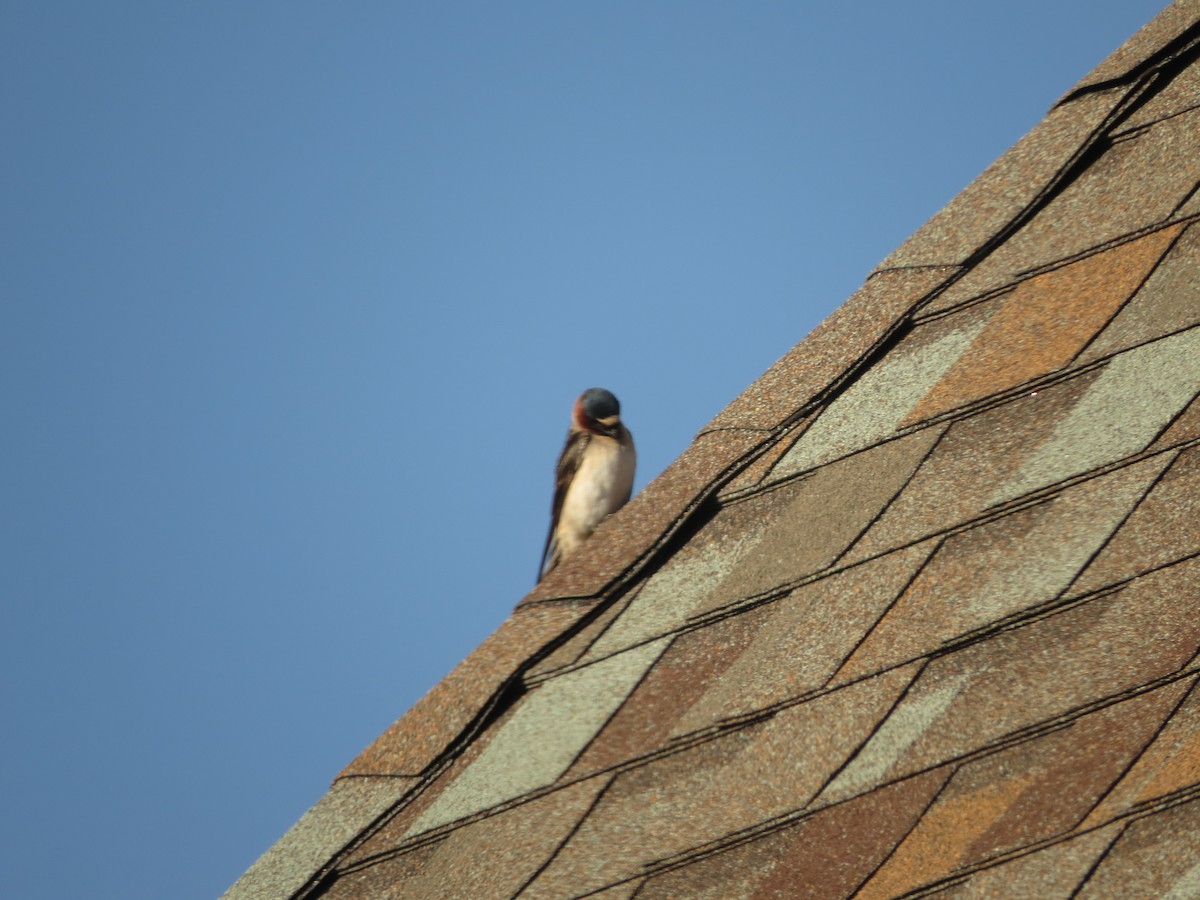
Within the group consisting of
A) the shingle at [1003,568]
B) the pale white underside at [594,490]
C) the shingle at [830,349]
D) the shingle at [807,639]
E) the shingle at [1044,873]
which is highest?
the pale white underside at [594,490]

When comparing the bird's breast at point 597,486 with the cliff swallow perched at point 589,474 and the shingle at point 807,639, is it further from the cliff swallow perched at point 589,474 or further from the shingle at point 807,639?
the shingle at point 807,639

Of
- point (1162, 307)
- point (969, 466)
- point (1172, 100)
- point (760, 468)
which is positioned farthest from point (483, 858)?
point (1172, 100)

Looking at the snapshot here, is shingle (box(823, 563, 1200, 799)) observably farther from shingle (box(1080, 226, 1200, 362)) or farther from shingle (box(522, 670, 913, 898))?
shingle (box(1080, 226, 1200, 362))

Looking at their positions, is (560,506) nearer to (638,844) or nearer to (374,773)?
(374,773)

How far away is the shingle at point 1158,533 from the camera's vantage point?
2.21 m

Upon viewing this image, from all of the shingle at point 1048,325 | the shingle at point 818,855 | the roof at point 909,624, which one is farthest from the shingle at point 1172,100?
the shingle at point 818,855

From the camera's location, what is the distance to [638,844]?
234 cm

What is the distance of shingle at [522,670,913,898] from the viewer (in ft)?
7.47

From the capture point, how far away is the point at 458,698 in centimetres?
282

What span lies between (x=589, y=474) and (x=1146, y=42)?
3.63 metres

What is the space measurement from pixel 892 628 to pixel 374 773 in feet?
3.47

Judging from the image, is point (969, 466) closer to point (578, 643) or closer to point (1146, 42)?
point (578, 643)

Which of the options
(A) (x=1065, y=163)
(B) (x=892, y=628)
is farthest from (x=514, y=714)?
(A) (x=1065, y=163)

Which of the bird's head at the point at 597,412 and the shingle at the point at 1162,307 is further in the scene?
the bird's head at the point at 597,412
